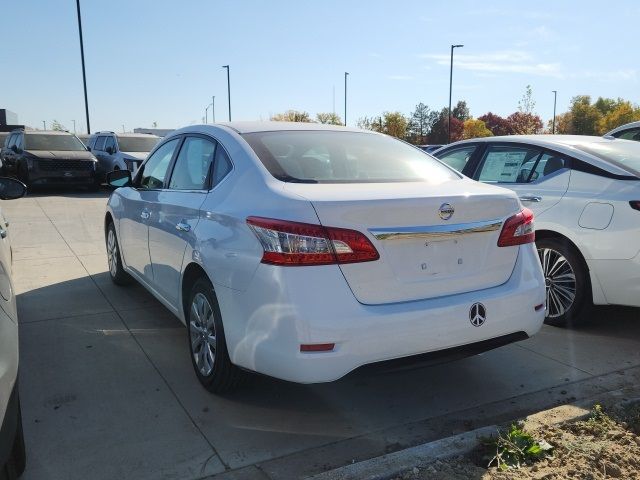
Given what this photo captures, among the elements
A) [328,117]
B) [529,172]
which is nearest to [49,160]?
[529,172]

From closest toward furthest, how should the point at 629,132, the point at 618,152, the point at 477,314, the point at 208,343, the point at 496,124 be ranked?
the point at 477,314, the point at 208,343, the point at 618,152, the point at 629,132, the point at 496,124

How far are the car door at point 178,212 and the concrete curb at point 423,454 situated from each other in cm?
161

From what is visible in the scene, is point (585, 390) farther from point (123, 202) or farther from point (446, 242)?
point (123, 202)

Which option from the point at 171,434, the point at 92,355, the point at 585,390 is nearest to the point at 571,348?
the point at 585,390

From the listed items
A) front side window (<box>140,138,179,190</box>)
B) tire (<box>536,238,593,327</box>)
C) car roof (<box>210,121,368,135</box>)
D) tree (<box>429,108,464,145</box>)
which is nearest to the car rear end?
car roof (<box>210,121,368,135</box>)

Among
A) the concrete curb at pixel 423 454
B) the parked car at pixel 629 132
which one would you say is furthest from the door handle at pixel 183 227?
the parked car at pixel 629 132

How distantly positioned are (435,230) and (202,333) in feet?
5.03

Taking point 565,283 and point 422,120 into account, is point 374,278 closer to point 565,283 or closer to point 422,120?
point 565,283

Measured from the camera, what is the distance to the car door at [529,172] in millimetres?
4699

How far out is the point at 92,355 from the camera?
13.5ft

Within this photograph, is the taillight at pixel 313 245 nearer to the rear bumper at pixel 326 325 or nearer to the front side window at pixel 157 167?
the rear bumper at pixel 326 325

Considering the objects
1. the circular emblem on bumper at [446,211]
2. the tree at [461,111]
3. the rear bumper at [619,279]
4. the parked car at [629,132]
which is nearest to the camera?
the circular emblem on bumper at [446,211]

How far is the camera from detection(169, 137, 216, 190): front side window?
375 centimetres

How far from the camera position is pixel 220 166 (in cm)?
357
